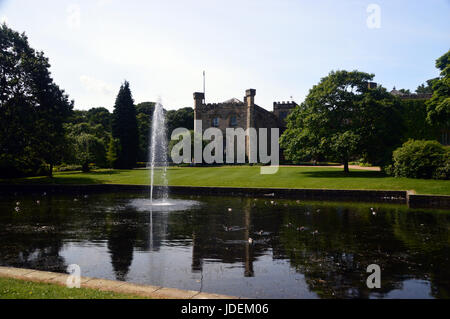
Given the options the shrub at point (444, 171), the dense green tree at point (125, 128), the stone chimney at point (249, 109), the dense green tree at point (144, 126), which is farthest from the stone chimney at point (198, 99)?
the shrub at point (444, 171)

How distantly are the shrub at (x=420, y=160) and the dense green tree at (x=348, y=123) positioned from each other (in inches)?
122

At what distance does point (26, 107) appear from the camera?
34.1 meters

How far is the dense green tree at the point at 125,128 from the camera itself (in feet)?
190

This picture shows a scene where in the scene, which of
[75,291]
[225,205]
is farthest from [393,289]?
[225,205]

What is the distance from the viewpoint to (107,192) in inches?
1161

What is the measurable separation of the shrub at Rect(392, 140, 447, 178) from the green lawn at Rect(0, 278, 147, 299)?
27.3 meters

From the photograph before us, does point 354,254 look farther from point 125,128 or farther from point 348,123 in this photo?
point 125,128

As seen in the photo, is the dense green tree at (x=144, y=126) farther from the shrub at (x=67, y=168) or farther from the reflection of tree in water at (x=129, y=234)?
the reflection of tree in water at (x=129, y=234)

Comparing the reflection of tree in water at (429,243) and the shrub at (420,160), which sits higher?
the shrub at (420,160)

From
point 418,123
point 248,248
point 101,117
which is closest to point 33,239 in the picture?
point 248,248

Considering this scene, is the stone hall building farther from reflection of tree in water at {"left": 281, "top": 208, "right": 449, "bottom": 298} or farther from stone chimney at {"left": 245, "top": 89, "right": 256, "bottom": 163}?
reflection of tree in water at {"left": 281, "top": 208, "right": 449, "bottom": 298}

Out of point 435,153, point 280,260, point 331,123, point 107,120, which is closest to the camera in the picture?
point 280,260
